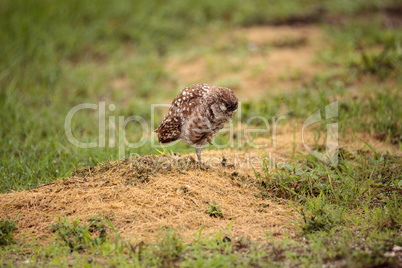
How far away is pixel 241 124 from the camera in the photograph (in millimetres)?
7277

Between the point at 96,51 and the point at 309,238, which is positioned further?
the point at 96,51

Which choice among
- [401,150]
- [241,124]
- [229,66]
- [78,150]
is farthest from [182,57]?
[401,150]

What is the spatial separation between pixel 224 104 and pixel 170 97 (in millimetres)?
4106

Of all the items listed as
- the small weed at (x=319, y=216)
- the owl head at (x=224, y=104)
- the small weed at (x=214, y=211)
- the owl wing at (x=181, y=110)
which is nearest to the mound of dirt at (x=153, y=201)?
the small weed at (x=214, y=211)

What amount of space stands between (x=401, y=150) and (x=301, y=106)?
197cm

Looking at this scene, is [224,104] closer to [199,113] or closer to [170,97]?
[199,113]

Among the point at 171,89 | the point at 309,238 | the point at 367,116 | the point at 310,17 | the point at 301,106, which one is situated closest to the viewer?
the point at 309,238

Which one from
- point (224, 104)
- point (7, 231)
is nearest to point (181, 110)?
point (224, 104)

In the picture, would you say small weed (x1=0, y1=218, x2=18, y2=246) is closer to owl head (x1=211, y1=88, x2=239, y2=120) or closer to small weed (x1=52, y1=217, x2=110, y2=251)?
small weed (x1=52, y1=217, x2=110, y2=251)

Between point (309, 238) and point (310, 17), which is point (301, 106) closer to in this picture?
point (309, 238)

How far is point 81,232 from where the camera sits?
12.7 ft

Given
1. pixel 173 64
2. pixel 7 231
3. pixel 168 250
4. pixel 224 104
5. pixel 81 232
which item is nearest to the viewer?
pixel 168 250

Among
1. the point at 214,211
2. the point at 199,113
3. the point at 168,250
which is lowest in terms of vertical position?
the point at 168,250

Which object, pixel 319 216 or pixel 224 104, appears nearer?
pixel 319 216
